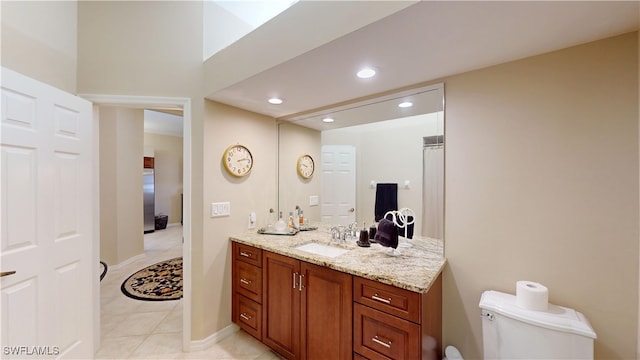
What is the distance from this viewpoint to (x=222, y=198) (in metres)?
2.30

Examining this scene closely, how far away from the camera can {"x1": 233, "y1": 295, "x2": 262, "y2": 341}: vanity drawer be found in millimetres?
2107

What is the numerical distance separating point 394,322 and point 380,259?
0.41 metres

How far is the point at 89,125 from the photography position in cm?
193

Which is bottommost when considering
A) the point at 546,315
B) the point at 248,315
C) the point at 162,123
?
the point at 248,315

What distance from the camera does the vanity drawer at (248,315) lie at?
2107 mm

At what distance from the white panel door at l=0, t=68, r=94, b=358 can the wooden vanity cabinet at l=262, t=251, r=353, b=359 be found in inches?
54.4

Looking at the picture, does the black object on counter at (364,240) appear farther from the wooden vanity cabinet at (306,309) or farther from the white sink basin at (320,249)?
the wooden vanity cabinet at (306,309)

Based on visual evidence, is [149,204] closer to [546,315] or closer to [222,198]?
[222,198]

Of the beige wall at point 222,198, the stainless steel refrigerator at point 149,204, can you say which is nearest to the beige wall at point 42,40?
the beige wall at point 222,198

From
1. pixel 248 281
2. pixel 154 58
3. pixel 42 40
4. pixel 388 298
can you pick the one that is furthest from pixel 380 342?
pixel 42 40

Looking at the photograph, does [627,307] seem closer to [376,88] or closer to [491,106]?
[491,106]

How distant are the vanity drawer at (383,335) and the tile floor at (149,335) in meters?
0.96

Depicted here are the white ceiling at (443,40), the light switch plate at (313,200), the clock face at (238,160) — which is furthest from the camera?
the light switch plate at (313,200)

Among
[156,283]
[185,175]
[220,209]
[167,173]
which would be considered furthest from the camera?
[167,173]
